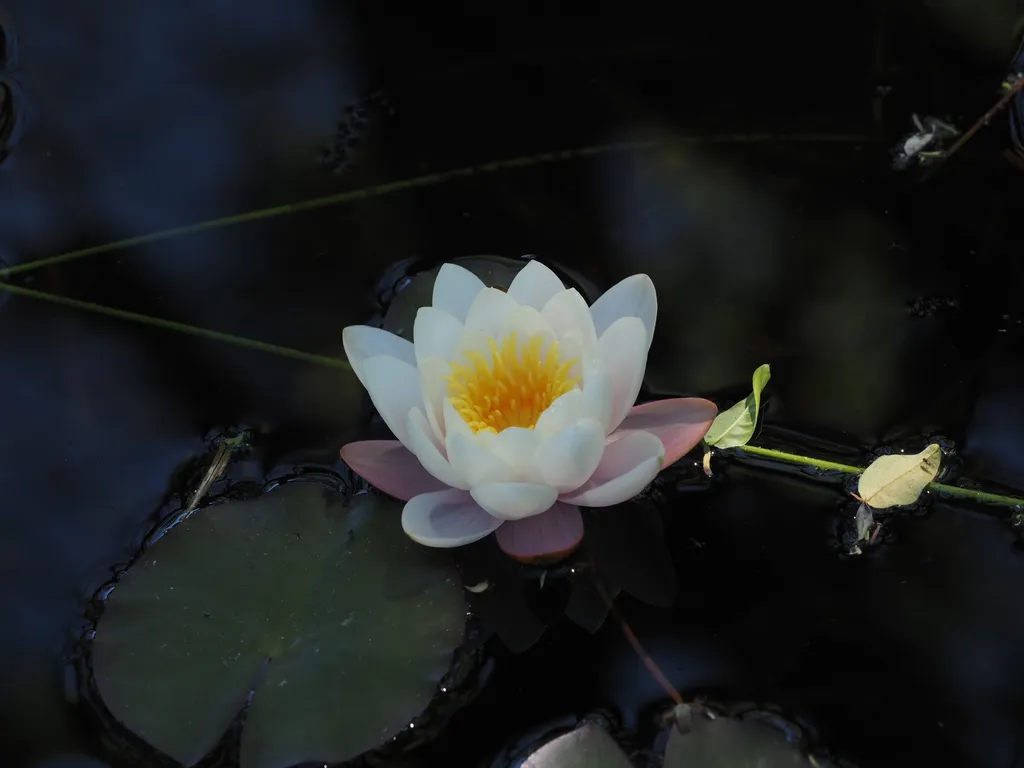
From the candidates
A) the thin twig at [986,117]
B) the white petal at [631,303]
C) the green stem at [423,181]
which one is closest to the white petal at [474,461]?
the white petal at [631,303]

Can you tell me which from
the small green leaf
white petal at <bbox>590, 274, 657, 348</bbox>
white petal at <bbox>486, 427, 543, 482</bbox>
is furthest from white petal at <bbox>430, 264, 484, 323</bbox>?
the small green leaf

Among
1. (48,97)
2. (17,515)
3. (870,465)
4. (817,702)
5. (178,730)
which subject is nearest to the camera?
(178,730)

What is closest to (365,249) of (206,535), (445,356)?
(445,356)

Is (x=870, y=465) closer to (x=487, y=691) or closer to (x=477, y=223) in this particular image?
(x=487, y=691)

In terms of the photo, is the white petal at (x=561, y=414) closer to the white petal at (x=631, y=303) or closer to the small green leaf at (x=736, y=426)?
the white petal at (x=631, y=303)

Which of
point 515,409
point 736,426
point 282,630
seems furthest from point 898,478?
point 282,630

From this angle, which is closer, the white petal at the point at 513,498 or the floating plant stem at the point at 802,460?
the white petal at the point at 513,498
